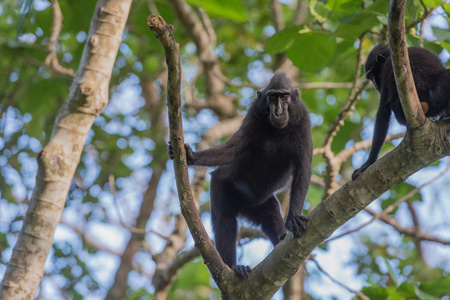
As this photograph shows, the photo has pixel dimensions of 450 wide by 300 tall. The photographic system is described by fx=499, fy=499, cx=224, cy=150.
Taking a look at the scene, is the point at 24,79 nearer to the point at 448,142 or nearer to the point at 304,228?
the point at 304,228

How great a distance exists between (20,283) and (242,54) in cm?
815

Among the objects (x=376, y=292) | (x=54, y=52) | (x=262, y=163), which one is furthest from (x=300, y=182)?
(x=54, y=52)

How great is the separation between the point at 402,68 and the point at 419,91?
134 centimetres

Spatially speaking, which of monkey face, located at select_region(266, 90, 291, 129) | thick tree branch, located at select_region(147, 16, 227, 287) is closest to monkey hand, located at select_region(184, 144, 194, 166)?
thick tree branch, located at select_region(147, 16, 227, 287)

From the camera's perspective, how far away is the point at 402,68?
339 cm

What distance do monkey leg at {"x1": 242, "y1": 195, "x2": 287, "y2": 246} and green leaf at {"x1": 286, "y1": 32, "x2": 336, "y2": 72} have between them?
169 cm

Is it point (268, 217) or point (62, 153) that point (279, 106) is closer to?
point (268, 217)

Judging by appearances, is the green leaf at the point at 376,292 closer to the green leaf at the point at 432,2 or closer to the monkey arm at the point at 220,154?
the monkey arm at the point at 220,154

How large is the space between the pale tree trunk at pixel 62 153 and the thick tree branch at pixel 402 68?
9.13 feet

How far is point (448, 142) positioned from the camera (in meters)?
3.46

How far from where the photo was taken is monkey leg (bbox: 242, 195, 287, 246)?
223 inches

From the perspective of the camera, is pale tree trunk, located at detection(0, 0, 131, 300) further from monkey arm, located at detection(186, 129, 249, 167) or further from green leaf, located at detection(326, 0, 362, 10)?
green leaf, located at detection(326, 0, 362, 10)

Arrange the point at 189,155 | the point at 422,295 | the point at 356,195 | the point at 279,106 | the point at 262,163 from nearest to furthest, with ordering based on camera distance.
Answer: the point at 356,195 < the point at 189,155 < the point at 422,295 < the point at 279,106 < the point at 262,163

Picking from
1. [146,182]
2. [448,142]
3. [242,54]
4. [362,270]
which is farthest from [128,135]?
[448,142]
